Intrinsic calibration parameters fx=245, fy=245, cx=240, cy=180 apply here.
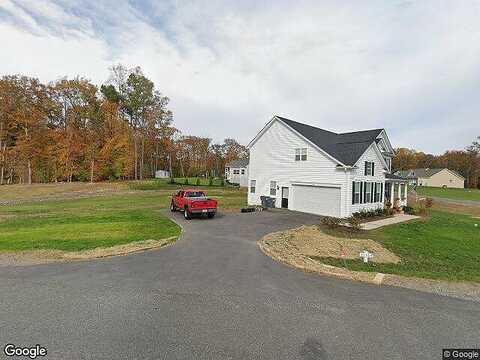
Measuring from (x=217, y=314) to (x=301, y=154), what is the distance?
18903mm

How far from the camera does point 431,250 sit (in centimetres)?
1152

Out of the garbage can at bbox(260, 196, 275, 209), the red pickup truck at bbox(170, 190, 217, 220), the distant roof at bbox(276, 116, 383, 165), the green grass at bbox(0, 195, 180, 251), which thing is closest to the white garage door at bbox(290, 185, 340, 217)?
the garbage can at bbox(260, 196, 275, 209)

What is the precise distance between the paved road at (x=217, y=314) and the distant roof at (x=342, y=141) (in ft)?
49.4

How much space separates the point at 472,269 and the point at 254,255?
7.91 m

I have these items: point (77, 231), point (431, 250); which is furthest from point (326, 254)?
point (77, 231)

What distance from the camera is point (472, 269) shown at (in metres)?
8.91

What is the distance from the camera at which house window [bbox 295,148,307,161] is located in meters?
21.9

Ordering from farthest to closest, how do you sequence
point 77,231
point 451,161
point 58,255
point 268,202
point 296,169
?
point 451,161, point 268,202, point 296,169, point 77,231, point 58,255

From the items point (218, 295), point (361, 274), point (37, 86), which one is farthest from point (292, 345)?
point (37, 86)

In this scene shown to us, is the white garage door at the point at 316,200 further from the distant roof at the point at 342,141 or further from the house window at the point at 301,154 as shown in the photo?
the distant roof at the point at 342,141

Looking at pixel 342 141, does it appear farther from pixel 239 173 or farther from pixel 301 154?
pixel 239 173

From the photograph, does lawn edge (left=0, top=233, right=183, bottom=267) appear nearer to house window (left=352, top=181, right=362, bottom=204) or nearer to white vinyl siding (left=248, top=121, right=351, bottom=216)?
white vinyl siding (left=248, top=121, right=351, bottom=216)

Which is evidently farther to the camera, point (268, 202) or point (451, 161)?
point (451, 161)

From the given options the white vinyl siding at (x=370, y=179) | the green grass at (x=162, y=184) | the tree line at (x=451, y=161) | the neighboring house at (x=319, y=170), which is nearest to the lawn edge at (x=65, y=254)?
the neighboring house at (x=319, y=170)
